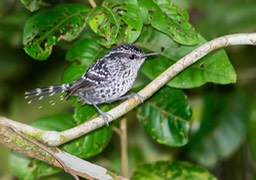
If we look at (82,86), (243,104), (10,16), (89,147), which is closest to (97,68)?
(82,86)

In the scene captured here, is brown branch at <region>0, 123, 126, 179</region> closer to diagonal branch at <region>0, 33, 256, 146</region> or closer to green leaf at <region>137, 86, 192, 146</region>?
diagonal branch at <region>0, 33, 256, 146</region>

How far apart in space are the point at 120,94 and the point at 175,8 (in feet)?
2.15

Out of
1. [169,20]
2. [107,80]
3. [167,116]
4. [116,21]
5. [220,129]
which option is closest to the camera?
[116,21]

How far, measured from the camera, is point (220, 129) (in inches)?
200

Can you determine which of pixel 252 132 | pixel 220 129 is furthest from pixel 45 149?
pixel 220 129

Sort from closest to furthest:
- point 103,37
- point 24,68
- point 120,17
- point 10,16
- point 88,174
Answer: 1. point 88,174
2. point 120,17
3. point 103,37
4. point 10,16
5. point 24,68

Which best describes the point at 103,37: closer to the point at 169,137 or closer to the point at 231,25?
the point at 169,137

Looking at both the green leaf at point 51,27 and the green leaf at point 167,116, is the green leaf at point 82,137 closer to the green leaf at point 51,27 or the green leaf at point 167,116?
the green leaf at point 167,116

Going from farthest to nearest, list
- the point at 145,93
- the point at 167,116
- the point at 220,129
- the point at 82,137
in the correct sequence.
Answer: the point at 220,129, the point at 167,116, the point at 82,137, the point at 145,93

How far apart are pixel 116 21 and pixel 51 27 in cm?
41

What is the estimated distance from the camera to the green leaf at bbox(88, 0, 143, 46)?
12.3ft

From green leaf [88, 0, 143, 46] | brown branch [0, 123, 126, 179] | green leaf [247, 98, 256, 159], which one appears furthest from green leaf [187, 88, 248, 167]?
brown branch [0, 123, 126, 179]

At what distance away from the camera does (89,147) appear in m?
4.08

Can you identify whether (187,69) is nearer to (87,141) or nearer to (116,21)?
(116,21)
